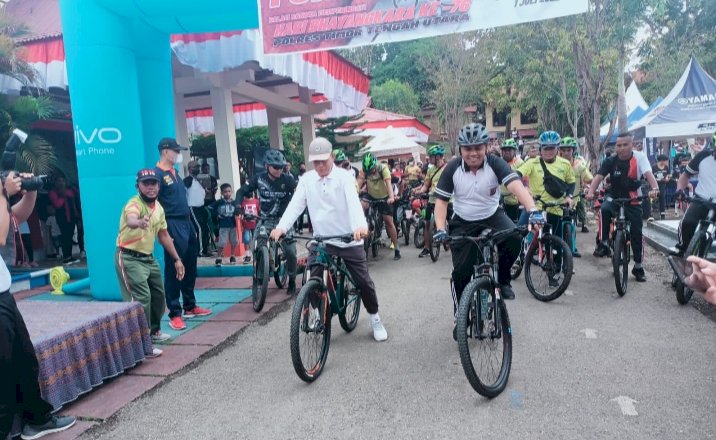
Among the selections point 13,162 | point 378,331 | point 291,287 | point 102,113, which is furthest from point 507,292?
point 102,113

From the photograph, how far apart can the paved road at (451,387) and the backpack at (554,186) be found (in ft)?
5.84

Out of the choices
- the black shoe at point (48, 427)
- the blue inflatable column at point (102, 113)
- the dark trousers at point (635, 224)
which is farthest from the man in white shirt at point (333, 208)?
the dark trousers at point (635, 224)

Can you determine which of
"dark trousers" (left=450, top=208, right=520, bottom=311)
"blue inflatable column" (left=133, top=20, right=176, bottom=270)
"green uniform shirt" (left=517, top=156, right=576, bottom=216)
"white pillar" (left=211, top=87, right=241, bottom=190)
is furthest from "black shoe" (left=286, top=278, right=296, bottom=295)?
"white pillar" (left=211, top=87, right=241, bottom=190)

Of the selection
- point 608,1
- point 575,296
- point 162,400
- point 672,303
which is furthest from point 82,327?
point 608,1

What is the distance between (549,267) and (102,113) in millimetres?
5562

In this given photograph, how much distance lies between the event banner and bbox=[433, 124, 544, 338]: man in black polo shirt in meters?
2.31

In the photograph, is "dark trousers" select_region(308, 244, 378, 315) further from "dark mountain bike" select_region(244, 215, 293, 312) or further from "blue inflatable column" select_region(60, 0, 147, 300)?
"blue inflatable column" select_region(60, 0, 147, 300)

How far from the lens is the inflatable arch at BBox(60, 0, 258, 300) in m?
6.26

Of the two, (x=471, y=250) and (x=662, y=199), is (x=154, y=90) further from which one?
(x=662, y=199)

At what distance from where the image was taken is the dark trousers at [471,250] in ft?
15.0

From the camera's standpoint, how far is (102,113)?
6.26 meters

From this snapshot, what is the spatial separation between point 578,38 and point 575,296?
418 inches

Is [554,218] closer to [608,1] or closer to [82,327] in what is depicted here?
[82,327]

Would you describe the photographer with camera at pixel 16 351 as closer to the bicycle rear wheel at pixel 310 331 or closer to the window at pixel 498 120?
the bicycle rear wheel at pixel 310 331
